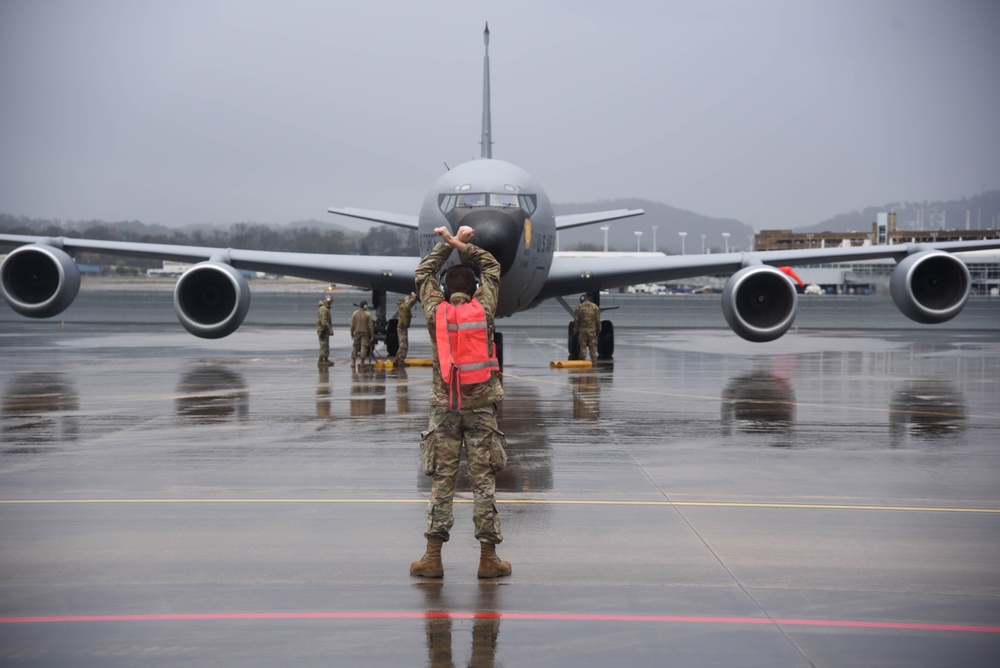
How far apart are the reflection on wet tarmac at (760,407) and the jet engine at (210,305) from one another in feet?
31.7

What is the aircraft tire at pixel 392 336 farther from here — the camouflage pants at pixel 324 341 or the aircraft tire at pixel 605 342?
the aircraft tire at pixel 605 342

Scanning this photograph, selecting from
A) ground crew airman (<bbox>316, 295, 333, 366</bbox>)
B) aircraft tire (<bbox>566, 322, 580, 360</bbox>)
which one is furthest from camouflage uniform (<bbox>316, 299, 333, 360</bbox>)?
aircraft tire (<bbox>566, 322, 580, 360</bbox>)

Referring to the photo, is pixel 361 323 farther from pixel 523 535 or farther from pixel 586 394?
pixel 523 535

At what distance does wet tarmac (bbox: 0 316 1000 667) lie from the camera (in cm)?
463

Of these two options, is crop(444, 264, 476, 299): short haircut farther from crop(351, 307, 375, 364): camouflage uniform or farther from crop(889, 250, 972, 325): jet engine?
crop(889, 250, 972, 325): jet engine

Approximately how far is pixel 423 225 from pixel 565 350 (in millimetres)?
9790

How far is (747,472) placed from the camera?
907cm

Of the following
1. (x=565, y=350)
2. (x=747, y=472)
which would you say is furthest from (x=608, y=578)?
(x=565, y=350)

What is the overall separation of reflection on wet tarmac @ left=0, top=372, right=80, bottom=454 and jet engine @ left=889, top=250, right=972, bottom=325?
16476 mm

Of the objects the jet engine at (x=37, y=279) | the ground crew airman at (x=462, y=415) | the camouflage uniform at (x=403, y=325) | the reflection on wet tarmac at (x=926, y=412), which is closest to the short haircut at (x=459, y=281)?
the ground crew airman at (x=462, y=415)

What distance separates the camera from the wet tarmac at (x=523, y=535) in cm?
463

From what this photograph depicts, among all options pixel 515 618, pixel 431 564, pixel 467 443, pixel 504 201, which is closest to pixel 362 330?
pixel 504 201

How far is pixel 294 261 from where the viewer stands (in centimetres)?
2277

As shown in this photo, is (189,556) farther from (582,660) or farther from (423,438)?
(582,660)
